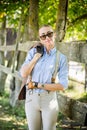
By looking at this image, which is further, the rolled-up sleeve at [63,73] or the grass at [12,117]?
the grass at [12,117]

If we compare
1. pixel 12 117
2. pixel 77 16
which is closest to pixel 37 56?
pixel 12 117

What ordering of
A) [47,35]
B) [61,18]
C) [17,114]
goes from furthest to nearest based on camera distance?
[17,114]
[61,18]
[47,35]

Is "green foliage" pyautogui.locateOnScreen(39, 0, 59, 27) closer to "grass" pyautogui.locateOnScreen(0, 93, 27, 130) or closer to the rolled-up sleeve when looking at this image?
"grass" pyautogui.locateOnScreen(0, 93, 27, 130)

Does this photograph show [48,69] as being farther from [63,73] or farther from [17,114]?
[17,114]

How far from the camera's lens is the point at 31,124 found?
4.02 metres

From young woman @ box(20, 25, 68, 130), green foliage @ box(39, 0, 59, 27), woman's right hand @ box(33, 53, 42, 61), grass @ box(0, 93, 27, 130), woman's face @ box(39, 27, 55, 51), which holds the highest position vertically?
green foliage @ box(39, 0, 59, 27)

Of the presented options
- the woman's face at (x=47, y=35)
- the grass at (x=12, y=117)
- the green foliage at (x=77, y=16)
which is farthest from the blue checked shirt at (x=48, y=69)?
the green foliage at (x=77, y=16)

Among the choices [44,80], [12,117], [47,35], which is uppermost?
[47,35]

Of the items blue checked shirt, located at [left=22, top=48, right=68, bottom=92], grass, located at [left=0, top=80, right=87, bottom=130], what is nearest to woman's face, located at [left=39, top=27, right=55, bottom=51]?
blue checked shirt, located at [left=22, top=48, right=68, bottom=92]

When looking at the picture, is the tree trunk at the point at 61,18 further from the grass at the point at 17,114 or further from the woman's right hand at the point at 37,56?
the woman's right hand at the point at 37,56

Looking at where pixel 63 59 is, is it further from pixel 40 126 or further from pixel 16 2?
pixel 16 2

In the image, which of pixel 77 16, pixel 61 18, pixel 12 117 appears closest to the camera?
pixel 61 18

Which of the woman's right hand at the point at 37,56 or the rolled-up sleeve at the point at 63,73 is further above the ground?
the woman's right hand at the point at 37,56

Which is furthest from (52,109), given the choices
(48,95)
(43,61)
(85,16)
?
(85,16)
